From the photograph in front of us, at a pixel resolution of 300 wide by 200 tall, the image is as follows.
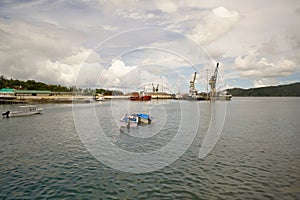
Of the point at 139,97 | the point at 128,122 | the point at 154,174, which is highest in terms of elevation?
the point at 139,97

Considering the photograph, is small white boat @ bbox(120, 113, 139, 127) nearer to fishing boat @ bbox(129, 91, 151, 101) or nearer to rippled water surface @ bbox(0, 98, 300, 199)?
rippled water surface @ bbox(0, 98, 300, 199)

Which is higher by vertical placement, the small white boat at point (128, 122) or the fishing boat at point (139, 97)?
the fishing boat at point (139, 97)

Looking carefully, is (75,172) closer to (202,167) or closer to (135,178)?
(135,178)

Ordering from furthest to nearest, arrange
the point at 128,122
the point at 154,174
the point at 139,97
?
1. the point at 139,97
2. the point at 128,122
3. the point at 154,174

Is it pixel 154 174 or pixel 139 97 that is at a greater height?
pixel 139 97

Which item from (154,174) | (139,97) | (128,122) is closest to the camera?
(154,174)

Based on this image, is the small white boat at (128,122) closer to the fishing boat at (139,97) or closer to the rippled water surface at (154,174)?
the rippled water surface at (154,174)

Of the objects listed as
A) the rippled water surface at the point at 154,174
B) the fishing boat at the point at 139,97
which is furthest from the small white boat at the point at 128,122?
the fishing boat at the point at 139,97

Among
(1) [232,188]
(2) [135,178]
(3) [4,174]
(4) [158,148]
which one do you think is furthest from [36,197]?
(4) [158,148]

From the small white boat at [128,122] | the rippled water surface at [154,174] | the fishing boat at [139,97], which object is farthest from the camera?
the fishing boat at [139,97]

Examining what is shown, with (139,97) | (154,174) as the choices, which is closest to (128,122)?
(154,174)

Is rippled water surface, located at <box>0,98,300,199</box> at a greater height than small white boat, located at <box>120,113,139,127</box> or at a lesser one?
lesser

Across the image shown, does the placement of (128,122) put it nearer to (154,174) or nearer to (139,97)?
(154,174)

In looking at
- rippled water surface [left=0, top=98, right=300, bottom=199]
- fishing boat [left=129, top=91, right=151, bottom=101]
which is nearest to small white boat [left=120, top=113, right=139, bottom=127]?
rippled water surface [left=0, top=98, right=300, bottom=199]
